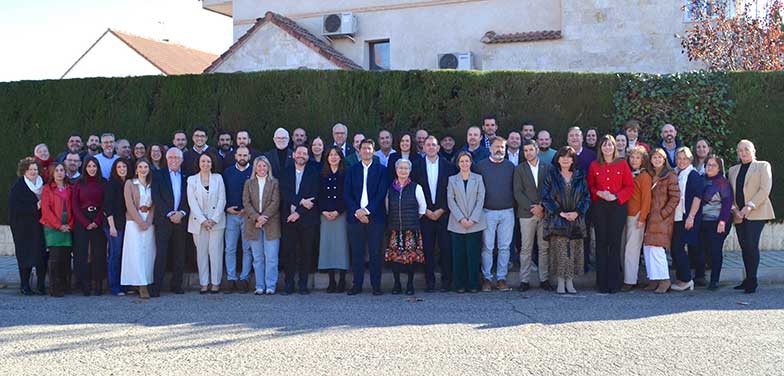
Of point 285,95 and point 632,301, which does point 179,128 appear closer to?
point 285,95

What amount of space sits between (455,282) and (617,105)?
423 centimetres

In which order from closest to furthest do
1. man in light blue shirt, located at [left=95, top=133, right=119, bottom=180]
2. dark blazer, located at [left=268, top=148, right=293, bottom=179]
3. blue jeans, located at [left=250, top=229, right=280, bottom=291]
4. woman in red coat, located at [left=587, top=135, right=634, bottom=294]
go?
1. woman in red coat, located at [left=587, top=135, right=634, bottom=294]
2. blue jeans, located at [left=250, top=229, right=280, bottom=291]
3. dark blazer, located at [left=268, top=148, right=293, bottom=179]
4. man in light blue shirt, located at [left=95, top=133, right=119, bottom=180]

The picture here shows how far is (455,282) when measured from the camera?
9.14m

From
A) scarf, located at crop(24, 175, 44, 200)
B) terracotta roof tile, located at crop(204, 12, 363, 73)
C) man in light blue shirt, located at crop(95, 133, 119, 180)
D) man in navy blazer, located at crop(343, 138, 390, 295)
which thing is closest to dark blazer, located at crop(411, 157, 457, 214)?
man in navy blazer, located at crop(343, 138, 390, 295)

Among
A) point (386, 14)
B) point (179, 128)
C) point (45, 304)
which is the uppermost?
point (386, 14)

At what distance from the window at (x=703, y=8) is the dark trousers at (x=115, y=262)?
42.8 feet

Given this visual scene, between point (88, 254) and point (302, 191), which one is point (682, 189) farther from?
point (88, 254)

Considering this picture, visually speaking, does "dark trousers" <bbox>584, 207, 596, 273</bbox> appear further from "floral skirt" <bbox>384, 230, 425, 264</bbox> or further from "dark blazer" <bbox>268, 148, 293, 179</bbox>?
"dark blazer" <bbox>268, 148, 293, 179</bbox>

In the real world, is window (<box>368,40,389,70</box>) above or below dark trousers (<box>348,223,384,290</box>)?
above

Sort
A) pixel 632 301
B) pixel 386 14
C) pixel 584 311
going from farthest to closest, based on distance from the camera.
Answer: pixel 386 14
pixel 632 301
pixel 584 311

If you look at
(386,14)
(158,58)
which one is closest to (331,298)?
(386,14)

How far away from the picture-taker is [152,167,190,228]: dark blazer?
29.8ft

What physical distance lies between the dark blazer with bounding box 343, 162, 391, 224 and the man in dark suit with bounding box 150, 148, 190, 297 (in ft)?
7.12

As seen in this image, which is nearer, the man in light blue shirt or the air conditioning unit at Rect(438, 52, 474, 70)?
the man in light blue shirt
